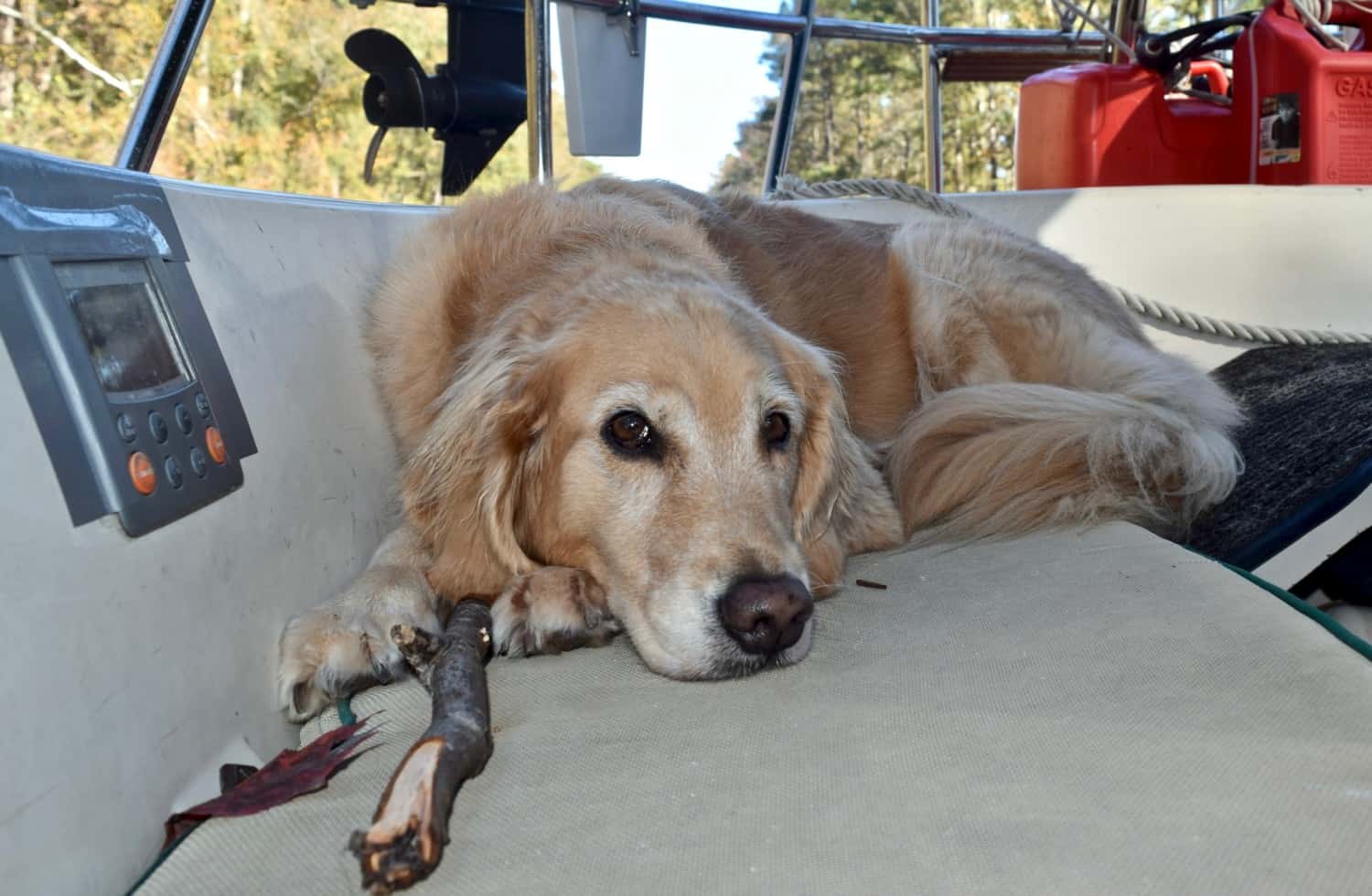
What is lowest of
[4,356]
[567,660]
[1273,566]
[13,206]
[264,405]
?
[1273,566]

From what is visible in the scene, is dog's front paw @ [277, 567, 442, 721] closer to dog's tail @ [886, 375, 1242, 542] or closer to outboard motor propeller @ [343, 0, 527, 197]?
dog's tail @ [886, 375, 1242, 542]

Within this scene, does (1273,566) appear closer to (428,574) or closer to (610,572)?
(610,572)

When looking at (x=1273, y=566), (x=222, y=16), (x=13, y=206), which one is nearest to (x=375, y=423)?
(x=13, y=206)

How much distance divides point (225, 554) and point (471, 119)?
8.93 feet

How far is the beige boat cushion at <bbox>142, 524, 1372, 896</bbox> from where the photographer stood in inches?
41.9

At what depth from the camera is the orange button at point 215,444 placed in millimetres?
1622

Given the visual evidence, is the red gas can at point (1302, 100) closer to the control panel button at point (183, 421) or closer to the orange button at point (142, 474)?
the control panel button at point (183, 421)

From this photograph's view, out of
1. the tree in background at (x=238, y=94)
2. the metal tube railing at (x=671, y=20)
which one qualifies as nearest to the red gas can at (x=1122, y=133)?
the metal tube railing at (x=671, y=20)

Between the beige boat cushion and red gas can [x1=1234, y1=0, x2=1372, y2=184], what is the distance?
10.0ft

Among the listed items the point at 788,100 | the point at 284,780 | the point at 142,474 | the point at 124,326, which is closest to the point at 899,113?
the point at 788,100

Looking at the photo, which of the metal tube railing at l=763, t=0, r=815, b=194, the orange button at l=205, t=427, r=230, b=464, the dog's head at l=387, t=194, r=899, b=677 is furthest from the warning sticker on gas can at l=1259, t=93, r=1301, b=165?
the orange button at l=205, t=427, r=230, b=464

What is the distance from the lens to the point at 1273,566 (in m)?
2.25

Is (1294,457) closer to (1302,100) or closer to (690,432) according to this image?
(690,432)

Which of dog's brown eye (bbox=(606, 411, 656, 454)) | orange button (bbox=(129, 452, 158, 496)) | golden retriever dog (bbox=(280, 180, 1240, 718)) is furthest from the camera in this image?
dog's brown eye (bbox=(606, 411, 656, 454))
